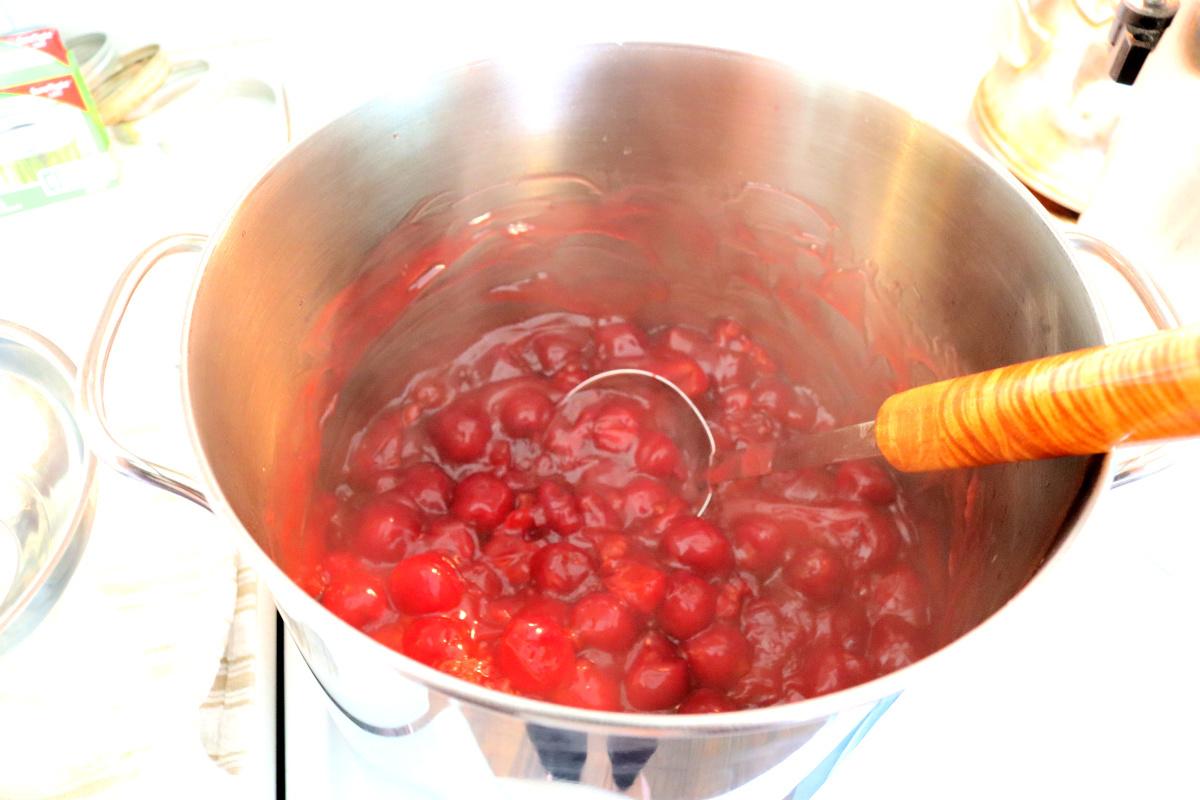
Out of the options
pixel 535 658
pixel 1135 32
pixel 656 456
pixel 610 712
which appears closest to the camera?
pixel 610 712

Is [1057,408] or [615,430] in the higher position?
[1057,408]

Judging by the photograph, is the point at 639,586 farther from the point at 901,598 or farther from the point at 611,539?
the point at 901,598

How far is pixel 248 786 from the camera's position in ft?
2.09

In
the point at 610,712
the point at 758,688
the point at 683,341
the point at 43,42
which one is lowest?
the point at 758,688

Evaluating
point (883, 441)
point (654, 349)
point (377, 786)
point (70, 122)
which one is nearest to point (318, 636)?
point (377, 786)

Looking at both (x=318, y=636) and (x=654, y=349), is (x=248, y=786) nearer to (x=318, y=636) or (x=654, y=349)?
(x=318, y=636)

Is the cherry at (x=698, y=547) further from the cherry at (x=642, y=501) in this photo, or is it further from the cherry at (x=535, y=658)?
the cherry at (x=535, y=658)

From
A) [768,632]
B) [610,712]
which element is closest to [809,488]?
[768,632]

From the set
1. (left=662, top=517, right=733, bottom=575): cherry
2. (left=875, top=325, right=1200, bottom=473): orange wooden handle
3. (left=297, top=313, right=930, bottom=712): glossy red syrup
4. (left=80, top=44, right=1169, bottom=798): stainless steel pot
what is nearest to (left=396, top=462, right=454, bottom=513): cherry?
(left=297, top=313, right=930, bottom=712): glossy red syrup

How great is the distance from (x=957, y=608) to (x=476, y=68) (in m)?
0.60

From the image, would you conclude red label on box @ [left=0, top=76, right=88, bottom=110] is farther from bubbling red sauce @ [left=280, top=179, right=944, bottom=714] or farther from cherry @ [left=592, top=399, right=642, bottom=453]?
cherry @ [left=592, top=399, right=642, bottom=453]

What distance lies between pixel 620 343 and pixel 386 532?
33 cm

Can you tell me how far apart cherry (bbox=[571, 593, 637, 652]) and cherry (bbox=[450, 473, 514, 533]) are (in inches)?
5.3

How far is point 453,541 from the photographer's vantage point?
793mm
